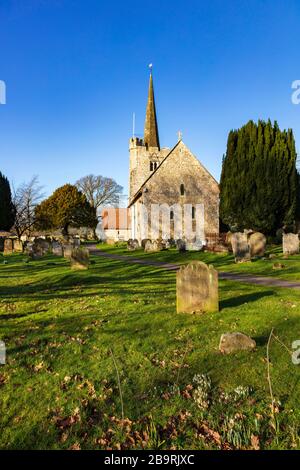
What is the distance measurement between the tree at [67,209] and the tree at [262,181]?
1454 inches

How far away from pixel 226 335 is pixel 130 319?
2408mm

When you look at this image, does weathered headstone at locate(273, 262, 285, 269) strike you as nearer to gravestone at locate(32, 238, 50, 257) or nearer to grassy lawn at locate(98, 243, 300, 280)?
grassy lawn at locate(98, 243, 300, 280)

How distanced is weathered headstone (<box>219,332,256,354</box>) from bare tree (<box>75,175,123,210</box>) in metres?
64.1

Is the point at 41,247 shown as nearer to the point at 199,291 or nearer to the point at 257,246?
the point at 257,246

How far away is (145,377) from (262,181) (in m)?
21.7

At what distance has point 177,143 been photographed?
3644cm

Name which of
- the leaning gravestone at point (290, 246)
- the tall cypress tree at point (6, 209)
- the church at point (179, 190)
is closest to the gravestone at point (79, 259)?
the leaning gravestone at point (290, 246)

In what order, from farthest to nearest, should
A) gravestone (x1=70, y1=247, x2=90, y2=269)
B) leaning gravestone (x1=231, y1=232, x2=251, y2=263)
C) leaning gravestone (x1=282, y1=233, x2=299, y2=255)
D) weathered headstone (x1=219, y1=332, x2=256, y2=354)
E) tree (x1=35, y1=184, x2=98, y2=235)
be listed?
tree (x1=35, y1=184, x2=98, y2=235)
leaning gravestone (x1=282, y1=233, x2=299, y2=255)
leaning gravestone (x1=231, y1=232, x2=251, y2=263)
gravestone (x1=70, y1=247, x2=90, y2=269)
weathered headstone (x1=219, y1=332, x2=256, y2=354)

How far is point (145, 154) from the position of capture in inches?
1951

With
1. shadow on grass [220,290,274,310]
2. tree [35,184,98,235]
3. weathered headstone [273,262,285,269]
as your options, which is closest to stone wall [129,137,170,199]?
tree [35,184,98,235]

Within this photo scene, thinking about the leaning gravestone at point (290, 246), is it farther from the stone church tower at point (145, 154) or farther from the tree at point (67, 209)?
the tree at point (67, 209)

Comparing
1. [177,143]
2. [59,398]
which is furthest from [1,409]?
[177,143]

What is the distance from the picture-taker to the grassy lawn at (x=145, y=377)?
359 centimetres

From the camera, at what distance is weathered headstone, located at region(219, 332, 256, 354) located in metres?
5.35
